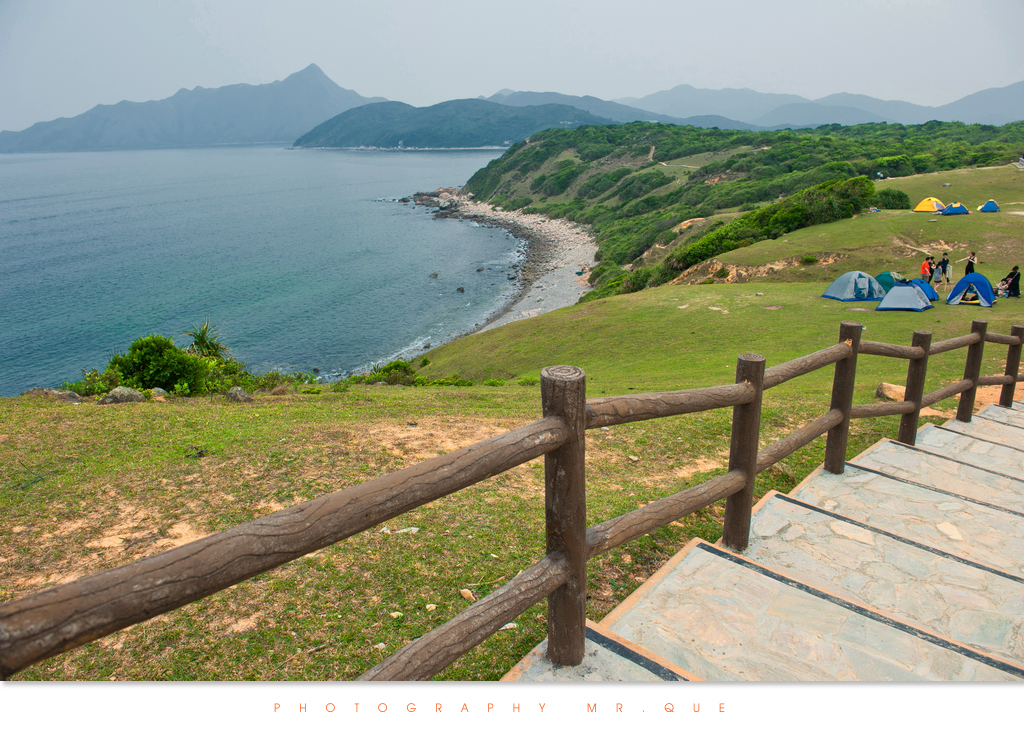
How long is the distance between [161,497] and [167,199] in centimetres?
13356

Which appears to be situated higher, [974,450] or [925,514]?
[925,514]

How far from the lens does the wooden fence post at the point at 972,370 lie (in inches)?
291

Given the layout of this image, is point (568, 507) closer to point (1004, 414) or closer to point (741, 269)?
point (1004, 414)

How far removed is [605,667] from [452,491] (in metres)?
1.40

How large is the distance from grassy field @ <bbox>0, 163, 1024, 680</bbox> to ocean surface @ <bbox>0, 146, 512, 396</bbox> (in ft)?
82.0

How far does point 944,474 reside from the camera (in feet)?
19.0

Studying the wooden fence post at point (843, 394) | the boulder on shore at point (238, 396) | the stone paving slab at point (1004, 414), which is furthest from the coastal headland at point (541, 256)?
the wooden fence post at point (843, 394)

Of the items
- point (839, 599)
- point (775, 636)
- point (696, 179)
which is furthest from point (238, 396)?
point (696, 179)

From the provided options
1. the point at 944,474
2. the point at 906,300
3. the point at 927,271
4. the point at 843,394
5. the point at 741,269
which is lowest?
the point at 906,300

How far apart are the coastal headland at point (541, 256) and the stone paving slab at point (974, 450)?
103 ft

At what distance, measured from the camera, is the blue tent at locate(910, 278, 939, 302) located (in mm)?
A: 20706

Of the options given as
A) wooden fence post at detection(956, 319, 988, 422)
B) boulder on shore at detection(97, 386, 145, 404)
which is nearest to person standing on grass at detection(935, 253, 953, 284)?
wooden fence post at detection(956, 319, 988, 422)

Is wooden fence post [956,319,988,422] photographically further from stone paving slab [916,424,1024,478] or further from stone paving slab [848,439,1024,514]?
stone paving slab [848,439,1024,514]
